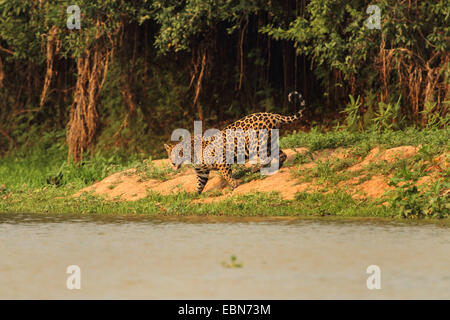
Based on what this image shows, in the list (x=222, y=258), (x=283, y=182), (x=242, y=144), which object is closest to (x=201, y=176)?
(x=242, y=144)

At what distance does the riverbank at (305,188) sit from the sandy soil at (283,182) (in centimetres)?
2

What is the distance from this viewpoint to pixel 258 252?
25.9ft

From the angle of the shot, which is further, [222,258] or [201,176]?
[201,176]

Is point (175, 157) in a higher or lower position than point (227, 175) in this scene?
higher

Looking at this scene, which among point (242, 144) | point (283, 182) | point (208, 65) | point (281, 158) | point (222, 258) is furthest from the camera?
point (208, 65)

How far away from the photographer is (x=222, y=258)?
7570mm

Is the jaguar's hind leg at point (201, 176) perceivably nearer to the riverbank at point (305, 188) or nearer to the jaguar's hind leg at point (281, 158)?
the riverbank at point (305, 188)

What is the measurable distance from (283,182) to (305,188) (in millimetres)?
522

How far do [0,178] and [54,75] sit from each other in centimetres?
447

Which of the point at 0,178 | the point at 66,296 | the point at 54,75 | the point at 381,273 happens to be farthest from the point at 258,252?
the point at 54,75

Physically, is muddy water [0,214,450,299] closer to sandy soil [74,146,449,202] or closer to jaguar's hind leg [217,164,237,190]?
sandy soil [74,146,449,202]

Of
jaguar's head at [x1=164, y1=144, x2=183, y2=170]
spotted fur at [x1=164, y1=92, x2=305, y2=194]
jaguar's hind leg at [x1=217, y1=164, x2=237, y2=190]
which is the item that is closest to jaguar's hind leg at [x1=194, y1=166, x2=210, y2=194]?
spotted fur at [x1=164, y1=92, x2=305, y2=194]

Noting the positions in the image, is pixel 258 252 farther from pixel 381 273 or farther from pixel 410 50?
pixel 410 50

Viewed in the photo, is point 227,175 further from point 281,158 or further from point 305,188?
point 305,188
